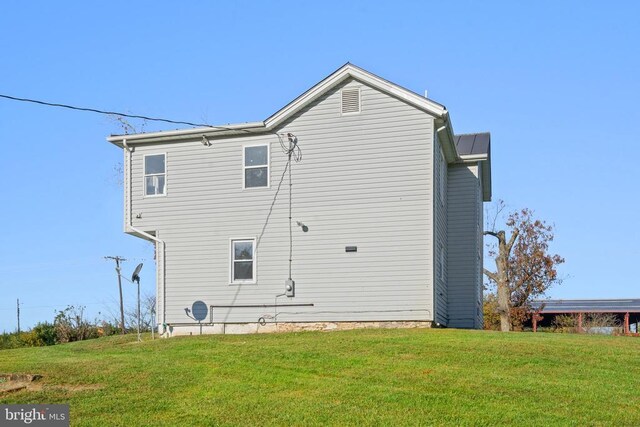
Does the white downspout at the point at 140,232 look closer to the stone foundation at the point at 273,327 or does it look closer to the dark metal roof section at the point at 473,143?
the stone foundation at the point at 273,327

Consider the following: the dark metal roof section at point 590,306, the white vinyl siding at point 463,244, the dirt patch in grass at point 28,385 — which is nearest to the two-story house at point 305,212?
the white vinyl siding at point 463,244

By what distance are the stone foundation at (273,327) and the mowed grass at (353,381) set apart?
71.4 inches

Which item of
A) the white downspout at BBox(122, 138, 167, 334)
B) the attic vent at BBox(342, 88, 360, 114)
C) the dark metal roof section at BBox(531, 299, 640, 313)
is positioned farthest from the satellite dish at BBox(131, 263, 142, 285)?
the dark metal roof section at BBox(531, 299, 640, 313)

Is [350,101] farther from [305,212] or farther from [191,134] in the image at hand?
[191,134]

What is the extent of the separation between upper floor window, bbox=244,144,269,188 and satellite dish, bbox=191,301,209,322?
3529 mm

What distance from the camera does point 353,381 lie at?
42.3 feet

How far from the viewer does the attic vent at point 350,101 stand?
21.0m

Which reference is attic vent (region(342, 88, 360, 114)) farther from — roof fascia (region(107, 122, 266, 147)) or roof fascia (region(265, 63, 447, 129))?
roof fascia (region(107, 122, 266, 147))

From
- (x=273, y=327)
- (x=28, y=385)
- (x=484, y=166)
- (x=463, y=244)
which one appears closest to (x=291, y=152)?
(x=273, y=327)

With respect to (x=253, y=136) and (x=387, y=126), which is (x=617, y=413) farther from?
(x=253, y=136)

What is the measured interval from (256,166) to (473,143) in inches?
309

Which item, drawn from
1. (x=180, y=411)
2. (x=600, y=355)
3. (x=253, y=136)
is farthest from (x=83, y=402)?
(x=253, y=136)

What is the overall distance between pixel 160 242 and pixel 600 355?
41.0 feet

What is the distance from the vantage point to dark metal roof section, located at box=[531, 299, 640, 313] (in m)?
44.4
